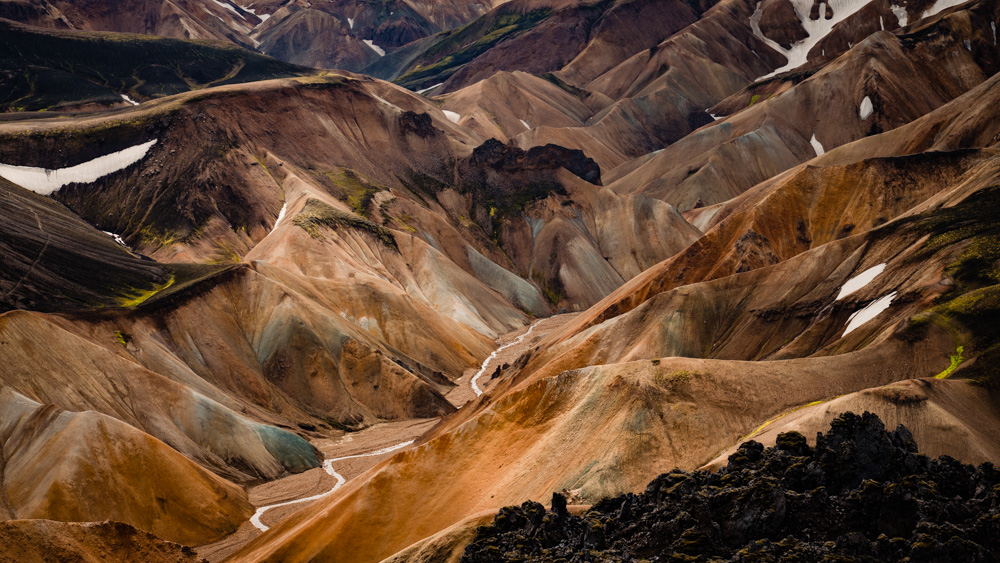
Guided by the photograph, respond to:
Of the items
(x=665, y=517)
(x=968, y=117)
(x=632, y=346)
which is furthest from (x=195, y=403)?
(x=968, y=117)

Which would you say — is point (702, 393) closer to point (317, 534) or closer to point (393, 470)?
point (393, 470)

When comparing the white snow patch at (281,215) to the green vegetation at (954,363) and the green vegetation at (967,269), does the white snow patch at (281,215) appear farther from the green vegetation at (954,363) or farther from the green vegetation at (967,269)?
the green vegetation at (954,363)

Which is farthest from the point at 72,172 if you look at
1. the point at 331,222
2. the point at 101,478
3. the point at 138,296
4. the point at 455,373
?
the point at 101,478

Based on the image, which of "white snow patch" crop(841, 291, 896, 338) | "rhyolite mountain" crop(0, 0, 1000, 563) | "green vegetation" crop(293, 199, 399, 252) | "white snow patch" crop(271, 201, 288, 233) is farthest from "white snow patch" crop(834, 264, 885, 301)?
"white snow patch" crop(271, 201, 288, 233)

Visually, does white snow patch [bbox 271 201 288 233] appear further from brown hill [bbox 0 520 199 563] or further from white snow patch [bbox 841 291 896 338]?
white snow patch [bbox 841 291 896 338]

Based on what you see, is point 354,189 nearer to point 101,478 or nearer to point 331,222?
point 331,222
